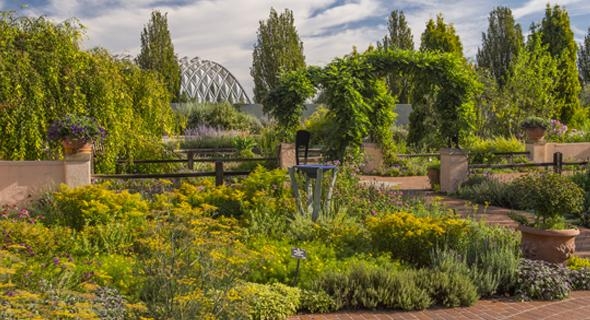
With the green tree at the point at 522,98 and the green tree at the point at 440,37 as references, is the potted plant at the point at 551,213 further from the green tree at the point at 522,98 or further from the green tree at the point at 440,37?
the green tree at the point at 440,37

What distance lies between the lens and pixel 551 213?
685cm

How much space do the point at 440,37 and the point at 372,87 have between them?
16.8 metres

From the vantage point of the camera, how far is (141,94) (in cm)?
1410

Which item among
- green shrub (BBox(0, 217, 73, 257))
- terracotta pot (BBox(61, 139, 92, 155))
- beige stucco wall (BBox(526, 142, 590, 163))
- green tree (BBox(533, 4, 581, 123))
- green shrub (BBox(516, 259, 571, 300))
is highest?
green tree (BBox(533, 4, 581, 123))

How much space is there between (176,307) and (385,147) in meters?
14.6

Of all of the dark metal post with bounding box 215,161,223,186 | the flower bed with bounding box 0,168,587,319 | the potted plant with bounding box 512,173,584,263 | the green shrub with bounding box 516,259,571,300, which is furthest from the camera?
the dark metal post with bounding box 215,161,223,186

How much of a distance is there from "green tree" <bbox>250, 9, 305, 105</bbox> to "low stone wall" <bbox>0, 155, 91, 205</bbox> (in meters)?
27.8

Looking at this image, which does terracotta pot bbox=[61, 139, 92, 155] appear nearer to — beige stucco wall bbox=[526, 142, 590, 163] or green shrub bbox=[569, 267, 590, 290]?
green shrub bbox=[569, 267, 590, 290]

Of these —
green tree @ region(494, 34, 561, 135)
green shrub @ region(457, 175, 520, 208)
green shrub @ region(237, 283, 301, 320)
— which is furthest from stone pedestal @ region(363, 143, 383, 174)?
green shrub @ region(237, 283, 301, 320)

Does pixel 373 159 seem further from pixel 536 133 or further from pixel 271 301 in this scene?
pixel 271 301

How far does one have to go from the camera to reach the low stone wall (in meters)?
10.0

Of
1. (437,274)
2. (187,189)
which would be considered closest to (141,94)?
(187,189)

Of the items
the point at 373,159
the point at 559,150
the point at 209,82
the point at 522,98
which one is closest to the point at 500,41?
the point at 522,98

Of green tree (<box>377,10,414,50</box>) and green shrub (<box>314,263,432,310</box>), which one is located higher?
green tree (<box>377,10,414,50</box>)
